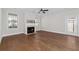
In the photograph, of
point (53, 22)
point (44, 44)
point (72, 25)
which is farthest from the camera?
point (44, 44)

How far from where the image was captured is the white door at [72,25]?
233 cm

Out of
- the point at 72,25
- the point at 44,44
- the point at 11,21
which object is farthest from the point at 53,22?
the point at 11,21

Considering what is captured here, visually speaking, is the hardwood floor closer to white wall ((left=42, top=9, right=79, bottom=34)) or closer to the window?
white wall ((left=42, top=9, right=79, bottom=34))

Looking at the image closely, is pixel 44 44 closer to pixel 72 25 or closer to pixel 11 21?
pixel 72 25

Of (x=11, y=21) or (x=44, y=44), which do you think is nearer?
(x=11, y=21)

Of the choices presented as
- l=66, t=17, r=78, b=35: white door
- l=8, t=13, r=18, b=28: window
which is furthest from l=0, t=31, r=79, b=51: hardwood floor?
l=8, t=13, r=18, b=28: window

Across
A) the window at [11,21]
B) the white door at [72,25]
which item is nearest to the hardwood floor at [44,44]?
the white door at [72,25]

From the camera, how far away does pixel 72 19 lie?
2.47m

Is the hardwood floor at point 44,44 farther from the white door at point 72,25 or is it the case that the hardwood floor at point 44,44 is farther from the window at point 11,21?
the window at point 11,21

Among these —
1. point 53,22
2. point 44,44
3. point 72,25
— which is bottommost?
point 44,44

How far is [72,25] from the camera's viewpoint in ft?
7.95

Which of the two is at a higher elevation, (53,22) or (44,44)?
(53,22)
